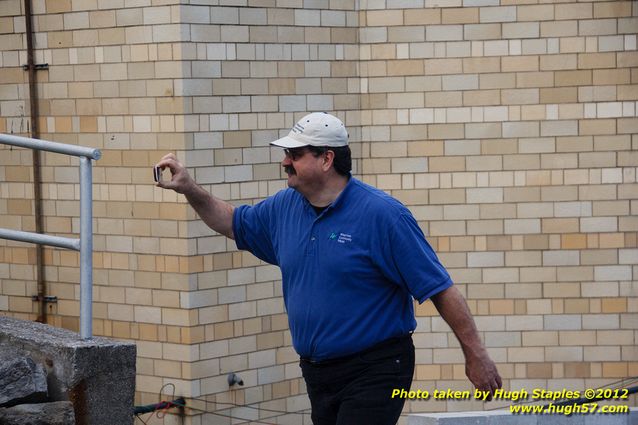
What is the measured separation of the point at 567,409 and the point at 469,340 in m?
3.26

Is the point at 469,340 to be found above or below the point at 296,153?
below

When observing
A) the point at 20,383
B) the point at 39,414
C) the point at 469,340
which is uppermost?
the point at 469,340

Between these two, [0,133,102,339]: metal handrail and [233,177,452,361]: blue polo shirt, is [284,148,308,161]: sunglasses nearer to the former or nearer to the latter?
[233,177,452,361]: blue polo shirt

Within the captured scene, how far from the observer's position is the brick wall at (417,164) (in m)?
8.48

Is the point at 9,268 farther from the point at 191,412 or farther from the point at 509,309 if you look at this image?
the point at 509,309

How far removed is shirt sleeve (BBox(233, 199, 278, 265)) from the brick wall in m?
2.99

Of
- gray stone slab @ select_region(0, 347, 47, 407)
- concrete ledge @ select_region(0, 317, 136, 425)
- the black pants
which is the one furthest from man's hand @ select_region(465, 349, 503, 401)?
gray stone slab @ select_region(0, 347, 47, 407)

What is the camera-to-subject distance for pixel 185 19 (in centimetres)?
808


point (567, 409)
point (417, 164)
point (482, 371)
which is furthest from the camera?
point (417, 164)

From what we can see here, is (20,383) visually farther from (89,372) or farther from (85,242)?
(85,242)

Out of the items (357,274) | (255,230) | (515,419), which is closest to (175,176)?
(255,230)

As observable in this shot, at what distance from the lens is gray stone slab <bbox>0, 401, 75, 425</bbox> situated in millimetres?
4801

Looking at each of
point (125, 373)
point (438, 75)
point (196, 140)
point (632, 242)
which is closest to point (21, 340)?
point (125, 373)

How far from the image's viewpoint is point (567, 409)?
7.64m
